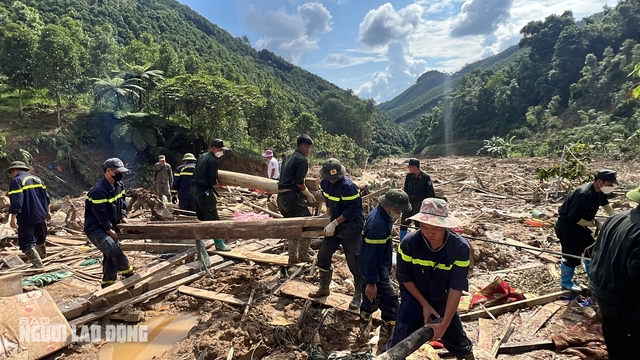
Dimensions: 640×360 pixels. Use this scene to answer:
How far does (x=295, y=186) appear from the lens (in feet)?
17.6

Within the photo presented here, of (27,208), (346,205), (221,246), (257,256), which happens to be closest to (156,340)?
(257,256)

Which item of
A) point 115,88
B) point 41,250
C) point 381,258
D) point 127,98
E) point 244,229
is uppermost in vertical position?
point 115,88

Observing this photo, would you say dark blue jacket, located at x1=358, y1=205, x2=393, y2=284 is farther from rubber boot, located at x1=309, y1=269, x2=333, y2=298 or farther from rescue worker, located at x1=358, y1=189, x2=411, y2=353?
rubber boot, located at x1=309, y1=269, x2=333, y2=298

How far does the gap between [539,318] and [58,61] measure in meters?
21.2

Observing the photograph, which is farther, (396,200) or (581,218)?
(581,218)

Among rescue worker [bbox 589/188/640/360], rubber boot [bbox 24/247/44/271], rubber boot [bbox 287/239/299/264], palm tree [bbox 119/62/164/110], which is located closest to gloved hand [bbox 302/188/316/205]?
rubber boot [bbox 287/239/299/264]

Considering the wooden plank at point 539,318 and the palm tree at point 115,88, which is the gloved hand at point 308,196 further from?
the palm tree at point 115,88

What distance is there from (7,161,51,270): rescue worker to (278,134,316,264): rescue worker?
13.1 ft

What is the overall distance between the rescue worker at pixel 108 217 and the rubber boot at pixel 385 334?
11.3ft

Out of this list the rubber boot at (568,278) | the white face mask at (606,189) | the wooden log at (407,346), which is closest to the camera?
the wooden log at (407,346)

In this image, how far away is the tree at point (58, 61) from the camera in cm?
1648

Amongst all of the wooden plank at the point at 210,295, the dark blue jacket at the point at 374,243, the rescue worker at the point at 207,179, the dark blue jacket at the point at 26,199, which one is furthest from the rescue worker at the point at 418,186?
the dark blue jacket at the point at 26,199

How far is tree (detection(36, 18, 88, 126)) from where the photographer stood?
649 inches

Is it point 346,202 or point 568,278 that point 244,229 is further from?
point 568,278
